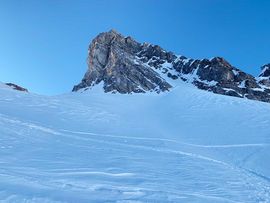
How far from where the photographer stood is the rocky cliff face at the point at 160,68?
68.6 m

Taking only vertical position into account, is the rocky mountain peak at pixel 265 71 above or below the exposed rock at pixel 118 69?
above

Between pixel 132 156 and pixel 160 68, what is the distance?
66.9 m

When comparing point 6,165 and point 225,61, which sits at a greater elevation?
point 225,61

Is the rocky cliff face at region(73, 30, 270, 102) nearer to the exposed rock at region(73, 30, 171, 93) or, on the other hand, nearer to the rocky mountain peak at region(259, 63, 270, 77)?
the exposed rock at region(73, 30, 171, 93)

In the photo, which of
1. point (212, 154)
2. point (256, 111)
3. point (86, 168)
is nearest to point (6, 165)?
point (86, 168)

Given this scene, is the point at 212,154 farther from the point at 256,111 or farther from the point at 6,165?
the point at 256,111

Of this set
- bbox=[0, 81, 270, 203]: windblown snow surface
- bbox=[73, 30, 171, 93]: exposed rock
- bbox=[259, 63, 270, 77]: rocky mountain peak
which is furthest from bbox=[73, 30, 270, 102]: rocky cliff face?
bbox=[0, 81, 270, 203]: windblown snow surface

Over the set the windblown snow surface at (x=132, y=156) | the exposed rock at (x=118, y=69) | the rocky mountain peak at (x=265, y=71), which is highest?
the rocky mountain peak at (x=265, y=71)

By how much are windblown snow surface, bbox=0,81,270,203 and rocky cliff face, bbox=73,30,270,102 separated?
3971 cm

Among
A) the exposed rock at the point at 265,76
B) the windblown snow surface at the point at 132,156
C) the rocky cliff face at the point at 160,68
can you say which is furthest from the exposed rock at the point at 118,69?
the exposed rock at the point at 265,76

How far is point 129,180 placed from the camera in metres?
8.71

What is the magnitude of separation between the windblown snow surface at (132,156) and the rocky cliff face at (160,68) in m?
39.7

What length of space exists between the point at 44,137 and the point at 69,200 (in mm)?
9019

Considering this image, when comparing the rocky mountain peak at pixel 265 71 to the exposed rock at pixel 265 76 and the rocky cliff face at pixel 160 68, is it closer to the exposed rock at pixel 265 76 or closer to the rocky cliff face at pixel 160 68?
the exposed rock at pixel 265 76
